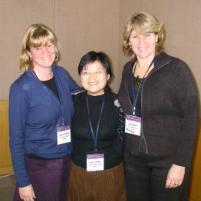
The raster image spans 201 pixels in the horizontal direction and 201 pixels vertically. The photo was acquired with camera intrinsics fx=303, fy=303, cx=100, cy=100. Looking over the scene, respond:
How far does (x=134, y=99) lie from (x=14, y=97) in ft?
2.31

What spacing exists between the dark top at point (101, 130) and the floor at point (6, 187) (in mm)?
1570

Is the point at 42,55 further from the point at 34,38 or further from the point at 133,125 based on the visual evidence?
the point at 133,125

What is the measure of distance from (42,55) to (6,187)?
2.17 metres

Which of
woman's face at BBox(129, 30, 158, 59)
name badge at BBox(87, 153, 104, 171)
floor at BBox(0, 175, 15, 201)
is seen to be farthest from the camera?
floor at BBox(0, 175, 15, 201)

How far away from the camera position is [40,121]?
1.82 m

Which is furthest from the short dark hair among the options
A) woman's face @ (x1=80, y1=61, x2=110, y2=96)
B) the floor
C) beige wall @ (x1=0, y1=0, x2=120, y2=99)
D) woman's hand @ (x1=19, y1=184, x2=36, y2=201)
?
beige wall @ (x1=0, y1=0, x2=120, y2=99)

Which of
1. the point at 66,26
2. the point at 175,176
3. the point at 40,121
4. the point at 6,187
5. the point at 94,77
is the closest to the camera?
the point at 175,176

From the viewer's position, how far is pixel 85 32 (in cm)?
407

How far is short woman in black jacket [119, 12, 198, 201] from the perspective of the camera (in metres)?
1.69

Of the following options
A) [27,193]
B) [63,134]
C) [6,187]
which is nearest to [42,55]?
[63,134]

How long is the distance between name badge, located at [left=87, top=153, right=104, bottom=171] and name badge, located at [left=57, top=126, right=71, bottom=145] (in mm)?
178

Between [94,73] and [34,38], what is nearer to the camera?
[34,38]

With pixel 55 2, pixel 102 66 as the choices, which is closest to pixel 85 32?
pixel 55 2

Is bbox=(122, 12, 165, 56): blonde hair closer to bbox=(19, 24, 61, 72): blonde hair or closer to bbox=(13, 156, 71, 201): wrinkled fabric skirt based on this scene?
bbox=(19, 24, 61, 72): blonde hair
